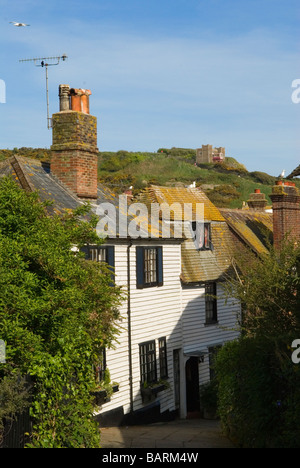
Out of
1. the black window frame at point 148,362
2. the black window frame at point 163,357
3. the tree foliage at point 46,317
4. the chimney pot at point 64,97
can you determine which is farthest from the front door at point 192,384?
the tree foliage at point 46,317

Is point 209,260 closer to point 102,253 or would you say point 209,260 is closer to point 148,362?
point 148,362

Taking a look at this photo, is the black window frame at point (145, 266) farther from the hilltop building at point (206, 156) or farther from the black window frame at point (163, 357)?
the hilltop building at point (206, 156)

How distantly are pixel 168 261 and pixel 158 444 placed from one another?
8674mm

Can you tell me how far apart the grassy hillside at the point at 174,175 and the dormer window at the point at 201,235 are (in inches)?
1730

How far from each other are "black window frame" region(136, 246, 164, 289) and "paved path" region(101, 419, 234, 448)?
15.3 feet

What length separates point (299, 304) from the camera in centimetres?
1365

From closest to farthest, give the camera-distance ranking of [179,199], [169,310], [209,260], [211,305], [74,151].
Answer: [74,151] → [169,310] → [211,305] → [209,260] → [179,199]

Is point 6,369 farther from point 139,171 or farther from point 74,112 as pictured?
point 139,171

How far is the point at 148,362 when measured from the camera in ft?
68.7

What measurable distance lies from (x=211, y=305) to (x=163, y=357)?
4215 millimetres

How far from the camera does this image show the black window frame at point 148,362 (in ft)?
67.6

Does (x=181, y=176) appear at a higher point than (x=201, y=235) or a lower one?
higher

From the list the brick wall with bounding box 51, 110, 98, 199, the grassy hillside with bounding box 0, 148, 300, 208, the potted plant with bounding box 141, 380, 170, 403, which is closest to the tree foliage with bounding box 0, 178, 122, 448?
the brick wall with bounding box 51, 110, 98, 199

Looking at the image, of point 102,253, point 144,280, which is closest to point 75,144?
point 102,253
